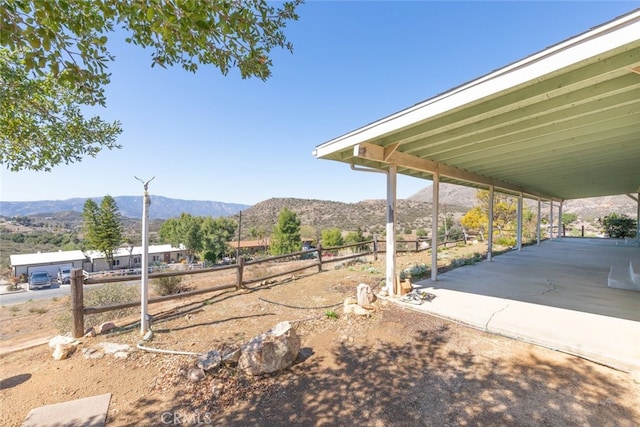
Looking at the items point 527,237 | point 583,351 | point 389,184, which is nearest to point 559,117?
point 389,184

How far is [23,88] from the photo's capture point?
2777 mm

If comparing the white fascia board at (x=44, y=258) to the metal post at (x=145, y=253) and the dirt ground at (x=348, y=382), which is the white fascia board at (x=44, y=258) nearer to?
the dirt ground at (x=348, y=382)

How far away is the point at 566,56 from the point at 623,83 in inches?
38.9

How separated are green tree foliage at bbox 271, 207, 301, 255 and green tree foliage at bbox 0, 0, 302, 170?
2712 cm

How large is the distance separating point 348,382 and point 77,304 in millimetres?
3839

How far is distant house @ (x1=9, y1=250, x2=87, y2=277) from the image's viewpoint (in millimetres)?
28750

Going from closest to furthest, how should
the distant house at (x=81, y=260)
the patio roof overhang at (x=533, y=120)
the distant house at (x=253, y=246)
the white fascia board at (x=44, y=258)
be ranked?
the patio roof overhang at (x=533, y=120) → the distant house at (x=81, y=260) → the white fascia board at (x=44, y=258) → the distant house at (x=253, y=246)

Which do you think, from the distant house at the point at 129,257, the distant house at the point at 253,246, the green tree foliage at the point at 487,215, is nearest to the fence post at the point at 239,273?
the green tree foliage at the point at 487,215

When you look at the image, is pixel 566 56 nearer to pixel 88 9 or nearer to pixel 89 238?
pixel 88 9

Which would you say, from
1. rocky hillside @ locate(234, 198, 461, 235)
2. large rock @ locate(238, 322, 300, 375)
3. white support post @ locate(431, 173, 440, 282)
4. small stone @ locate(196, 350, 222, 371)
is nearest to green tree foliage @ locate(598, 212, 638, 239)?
white support post @ locate(431, 173, 440, 282)

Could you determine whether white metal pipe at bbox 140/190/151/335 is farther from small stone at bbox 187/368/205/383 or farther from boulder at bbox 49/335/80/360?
small stone at bbox 187/368/205/383

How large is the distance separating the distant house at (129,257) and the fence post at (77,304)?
1292 inches

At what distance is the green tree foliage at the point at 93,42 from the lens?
5.44ft

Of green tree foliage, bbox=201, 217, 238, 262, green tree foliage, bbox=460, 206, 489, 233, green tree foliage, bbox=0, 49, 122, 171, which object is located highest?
green tree foliage, bbox=0, 49, 122, 171
